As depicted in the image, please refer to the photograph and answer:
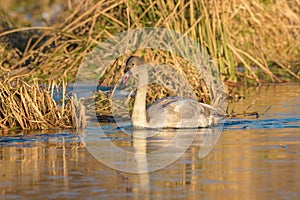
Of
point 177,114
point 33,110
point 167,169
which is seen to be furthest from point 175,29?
point 167,169

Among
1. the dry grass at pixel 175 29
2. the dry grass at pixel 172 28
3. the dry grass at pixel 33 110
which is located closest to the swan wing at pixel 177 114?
the dry grass at pixel 33 110

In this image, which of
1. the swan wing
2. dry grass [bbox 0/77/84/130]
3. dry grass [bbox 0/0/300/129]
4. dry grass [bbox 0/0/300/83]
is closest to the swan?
the swan wing

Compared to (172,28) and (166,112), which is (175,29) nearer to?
(172,28)

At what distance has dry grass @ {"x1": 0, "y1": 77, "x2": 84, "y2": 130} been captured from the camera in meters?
10.1

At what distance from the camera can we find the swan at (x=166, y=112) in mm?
10109

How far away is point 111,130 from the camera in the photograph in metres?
10.1

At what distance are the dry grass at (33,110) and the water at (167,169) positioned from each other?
1.13 ft

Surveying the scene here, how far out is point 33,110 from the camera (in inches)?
399

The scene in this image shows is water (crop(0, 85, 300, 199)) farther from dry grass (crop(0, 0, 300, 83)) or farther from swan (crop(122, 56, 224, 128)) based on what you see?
dry grass (crop(0, 0, 300, 83))

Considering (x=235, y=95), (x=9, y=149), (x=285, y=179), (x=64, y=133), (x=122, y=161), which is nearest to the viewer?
(x=285, y=179)

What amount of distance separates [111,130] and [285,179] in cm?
375

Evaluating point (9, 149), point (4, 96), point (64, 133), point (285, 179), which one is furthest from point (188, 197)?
point (4, 96)

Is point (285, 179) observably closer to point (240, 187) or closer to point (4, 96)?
point (240, 187)

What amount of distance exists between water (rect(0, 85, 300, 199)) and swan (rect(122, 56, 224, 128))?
37 centimetres
